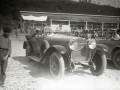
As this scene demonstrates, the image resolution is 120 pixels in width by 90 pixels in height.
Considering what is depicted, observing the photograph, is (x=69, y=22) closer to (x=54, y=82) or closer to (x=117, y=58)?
(x=117, y=58)

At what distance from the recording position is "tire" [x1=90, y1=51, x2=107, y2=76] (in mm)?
4639

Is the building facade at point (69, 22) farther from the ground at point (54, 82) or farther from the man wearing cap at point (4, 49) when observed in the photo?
the man wearing cap at point (4, 49)

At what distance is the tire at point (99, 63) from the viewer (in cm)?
464

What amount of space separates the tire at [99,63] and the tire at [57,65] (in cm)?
126

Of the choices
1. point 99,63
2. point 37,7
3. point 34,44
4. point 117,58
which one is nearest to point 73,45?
point 99,63

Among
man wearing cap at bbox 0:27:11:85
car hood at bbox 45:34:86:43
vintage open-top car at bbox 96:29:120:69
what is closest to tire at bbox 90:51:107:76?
car hood at bbox 45:34:86:43

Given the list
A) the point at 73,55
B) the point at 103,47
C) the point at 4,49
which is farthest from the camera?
the point at 103,47

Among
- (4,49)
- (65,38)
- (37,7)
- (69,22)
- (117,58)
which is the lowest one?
(117,58)

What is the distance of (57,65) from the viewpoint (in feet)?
14.1

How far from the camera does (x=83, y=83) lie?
4023 mm

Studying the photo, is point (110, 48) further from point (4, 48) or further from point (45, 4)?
point (45, 4)

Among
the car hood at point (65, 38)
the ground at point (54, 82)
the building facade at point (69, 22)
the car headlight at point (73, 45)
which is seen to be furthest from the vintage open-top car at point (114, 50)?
the building facade at point (69, 22)

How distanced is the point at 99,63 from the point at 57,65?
136 centimetres

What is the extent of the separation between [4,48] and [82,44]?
2.08 metres
